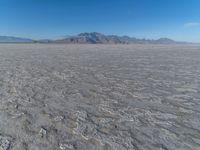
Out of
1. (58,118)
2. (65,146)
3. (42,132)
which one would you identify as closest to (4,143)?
(42,132)

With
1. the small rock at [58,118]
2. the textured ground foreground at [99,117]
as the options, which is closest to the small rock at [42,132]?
the textured ground foreground at [99,117]

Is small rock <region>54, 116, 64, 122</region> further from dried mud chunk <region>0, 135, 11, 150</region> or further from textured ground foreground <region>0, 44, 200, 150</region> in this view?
dried mud chunk <region>0, 135, 11, 150</region>

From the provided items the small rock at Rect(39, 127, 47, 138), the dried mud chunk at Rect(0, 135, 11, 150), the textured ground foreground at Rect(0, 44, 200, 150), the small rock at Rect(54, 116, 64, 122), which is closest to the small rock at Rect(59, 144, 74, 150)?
the textured ground foreground at Rect(0, 44, 200, 150)

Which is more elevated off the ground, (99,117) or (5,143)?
(5,143)

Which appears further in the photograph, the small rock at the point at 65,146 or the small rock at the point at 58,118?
the small rock at the point at 58,118

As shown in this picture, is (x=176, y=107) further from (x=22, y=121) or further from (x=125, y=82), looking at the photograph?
(x=22, y=121)

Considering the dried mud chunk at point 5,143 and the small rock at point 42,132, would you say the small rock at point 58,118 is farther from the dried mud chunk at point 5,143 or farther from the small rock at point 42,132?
the dried mud chunk at point 5,143

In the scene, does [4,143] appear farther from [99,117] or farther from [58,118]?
[99,117]

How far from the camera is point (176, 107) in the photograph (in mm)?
3941

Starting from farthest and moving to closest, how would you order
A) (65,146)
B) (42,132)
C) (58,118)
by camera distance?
(58,118) → (42,132) → (65,146)

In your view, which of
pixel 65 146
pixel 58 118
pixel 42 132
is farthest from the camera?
pixel 58 118

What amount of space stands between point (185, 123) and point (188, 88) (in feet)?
8.41

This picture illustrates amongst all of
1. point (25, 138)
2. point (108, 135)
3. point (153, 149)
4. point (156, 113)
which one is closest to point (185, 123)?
point (156, 113)

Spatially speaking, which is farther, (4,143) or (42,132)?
(42,132)
